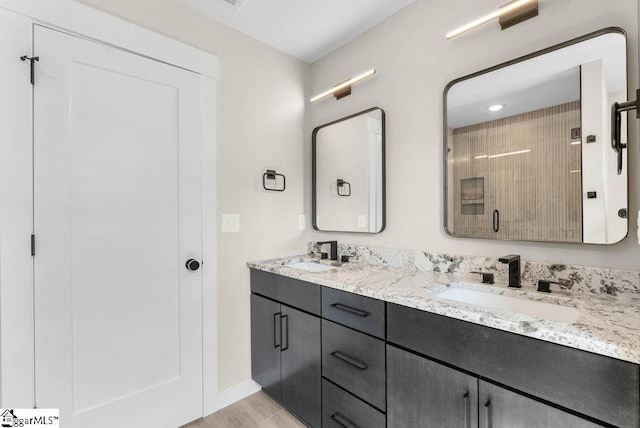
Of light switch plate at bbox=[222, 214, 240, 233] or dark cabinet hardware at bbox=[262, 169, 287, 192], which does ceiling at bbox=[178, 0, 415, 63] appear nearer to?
dark cabinet hardware at bbox=[262, 169, 287, 192]

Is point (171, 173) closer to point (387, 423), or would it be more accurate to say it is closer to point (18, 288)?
point (18, 288)

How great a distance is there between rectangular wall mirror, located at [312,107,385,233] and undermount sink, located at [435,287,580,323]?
2.23 ft

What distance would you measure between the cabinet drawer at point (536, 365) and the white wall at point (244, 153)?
1248mm

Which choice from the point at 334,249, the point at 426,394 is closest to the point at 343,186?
the point at 334,249

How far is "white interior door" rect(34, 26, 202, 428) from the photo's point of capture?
4.62 feet

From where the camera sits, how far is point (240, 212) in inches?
81.0

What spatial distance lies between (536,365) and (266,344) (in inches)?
59.7

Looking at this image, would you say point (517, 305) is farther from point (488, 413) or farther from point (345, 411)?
point (345, 411)

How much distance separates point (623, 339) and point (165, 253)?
1.94 m

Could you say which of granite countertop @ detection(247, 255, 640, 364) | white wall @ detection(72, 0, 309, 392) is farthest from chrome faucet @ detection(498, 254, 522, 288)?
white wall @ detection(72, 0, 309, 392)

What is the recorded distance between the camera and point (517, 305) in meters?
1.26

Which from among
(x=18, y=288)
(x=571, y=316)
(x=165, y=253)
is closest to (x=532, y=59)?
(x=571, y=316)

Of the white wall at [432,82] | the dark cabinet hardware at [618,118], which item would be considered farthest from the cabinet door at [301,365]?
the dark cabinet hardware at [618,118]

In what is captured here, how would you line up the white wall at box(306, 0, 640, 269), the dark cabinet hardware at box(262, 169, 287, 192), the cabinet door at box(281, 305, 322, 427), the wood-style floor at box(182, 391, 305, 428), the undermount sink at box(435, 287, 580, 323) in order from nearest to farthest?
the undermount sink at box(435, 287, 580, 323) < the white wall at box(306, 0, 640, 269) < the cabinet door at box(281, 305, 322, 427) < the wood-style floor at box(182, 391, 305, 428) < the dark cabinet hardware at box(262, 169, 287, 192)
